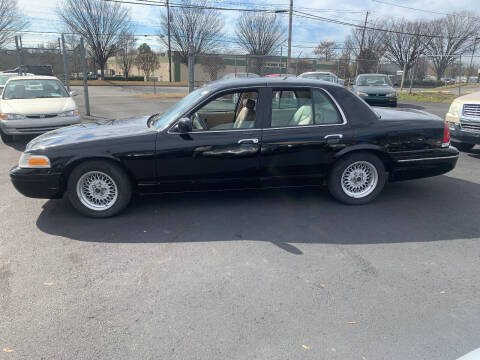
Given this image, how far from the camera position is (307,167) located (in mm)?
4672

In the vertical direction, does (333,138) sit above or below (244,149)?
above

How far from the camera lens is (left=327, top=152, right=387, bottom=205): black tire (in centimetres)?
474

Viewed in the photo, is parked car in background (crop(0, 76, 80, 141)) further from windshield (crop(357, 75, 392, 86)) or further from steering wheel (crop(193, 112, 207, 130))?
windshield (crop(357, 75, 392, 86))

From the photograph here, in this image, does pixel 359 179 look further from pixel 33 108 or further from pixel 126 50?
pixel 126 50

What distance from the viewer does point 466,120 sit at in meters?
7.30

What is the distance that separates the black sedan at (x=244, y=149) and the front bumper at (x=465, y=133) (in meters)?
2.80

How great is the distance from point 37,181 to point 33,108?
5299 millimetres

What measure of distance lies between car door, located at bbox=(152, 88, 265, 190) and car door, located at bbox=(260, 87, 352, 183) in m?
0.16

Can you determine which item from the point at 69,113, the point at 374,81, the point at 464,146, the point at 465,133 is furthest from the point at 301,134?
the point at 374,81

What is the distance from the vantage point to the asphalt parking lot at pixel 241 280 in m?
2.45

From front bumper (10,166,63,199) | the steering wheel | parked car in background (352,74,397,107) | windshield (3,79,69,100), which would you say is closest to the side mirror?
the steering wheel

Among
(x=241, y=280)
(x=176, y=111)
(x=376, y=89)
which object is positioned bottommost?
(x=241, y=280)

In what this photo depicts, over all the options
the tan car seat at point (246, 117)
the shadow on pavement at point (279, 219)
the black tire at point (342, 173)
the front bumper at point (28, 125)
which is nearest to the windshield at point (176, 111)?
the tan car seat at point (246, 117)

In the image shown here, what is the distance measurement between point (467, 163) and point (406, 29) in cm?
4638
